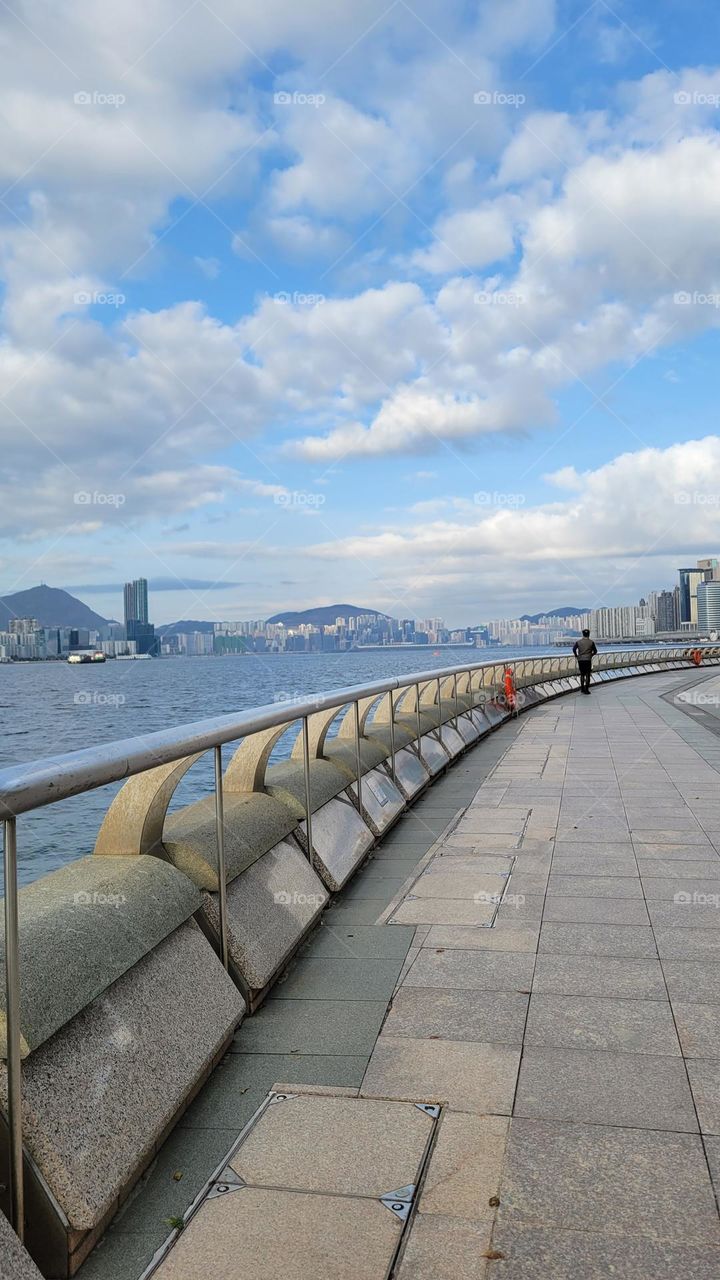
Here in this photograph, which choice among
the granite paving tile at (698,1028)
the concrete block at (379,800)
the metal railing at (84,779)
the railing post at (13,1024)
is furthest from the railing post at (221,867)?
the concrete block at (379,800)

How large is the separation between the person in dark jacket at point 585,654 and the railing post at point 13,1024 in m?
24.3

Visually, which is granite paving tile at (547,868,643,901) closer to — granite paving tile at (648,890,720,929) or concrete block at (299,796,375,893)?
granite paving tile at (648,890,720,929)

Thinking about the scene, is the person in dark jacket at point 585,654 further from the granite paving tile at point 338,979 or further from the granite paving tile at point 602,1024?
the granite paving tile at point 602,1024

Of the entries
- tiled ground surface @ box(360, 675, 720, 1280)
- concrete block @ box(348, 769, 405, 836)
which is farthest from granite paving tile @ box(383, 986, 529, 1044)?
concrete block @ box(348, 769, 405, 836)

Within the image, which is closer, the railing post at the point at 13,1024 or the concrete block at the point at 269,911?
the railing post at the point at 13,1024

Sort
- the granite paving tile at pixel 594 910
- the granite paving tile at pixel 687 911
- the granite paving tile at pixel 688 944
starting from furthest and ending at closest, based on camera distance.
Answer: the granite paving tile at pixel 594 910
the granite paving tile at pixel 687 911
the granite paving tile at pixel 688 944

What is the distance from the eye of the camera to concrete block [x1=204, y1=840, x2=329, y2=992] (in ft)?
12.7

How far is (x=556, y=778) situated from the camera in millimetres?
10391

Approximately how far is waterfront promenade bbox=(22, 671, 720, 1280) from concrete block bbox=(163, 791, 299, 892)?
0.60m

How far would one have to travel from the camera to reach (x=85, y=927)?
2.79 metres

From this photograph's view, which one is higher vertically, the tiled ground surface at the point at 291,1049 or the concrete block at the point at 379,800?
the concrete block at the point at 379,800

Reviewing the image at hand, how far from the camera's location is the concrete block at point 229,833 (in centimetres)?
378

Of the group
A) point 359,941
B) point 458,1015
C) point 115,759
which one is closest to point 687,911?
point 359,941

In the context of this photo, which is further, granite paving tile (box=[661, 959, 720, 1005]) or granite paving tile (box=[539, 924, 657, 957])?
granite paving tile (box=[539, 924, 657, 957])
